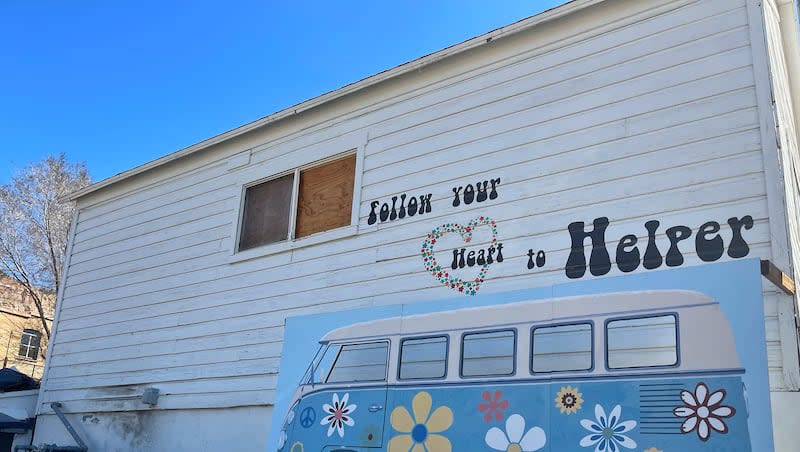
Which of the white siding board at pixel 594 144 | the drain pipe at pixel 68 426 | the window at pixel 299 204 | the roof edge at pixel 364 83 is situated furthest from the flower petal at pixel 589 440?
the drain pipe at pixel 68 426

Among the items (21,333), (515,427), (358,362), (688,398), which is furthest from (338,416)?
(21,333)

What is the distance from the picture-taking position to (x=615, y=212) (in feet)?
19.9

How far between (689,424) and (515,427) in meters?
1.12

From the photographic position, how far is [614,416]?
4.39 meters

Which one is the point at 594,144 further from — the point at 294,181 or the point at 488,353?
the point at 294,181

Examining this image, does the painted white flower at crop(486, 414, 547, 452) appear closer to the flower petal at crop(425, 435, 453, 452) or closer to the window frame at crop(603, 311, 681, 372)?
the flower petal at crop(425, 435, 453, 452)

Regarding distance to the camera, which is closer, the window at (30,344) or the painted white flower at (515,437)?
the painted white flower at (515,437)

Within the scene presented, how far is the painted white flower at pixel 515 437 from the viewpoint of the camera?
183 inches

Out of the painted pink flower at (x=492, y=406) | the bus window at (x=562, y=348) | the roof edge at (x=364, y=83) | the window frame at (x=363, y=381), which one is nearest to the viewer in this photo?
the bus window at (x=562, y=348)

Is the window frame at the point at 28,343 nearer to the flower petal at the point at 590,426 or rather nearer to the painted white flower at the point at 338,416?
the painted white flower at the point at 338,416

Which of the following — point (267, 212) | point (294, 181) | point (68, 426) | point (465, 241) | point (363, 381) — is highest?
point (294, 181)

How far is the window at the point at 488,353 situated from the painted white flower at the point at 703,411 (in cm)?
117

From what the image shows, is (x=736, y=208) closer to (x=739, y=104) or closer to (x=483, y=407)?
(x=739, y=104)

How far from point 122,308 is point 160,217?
55.3 inches
